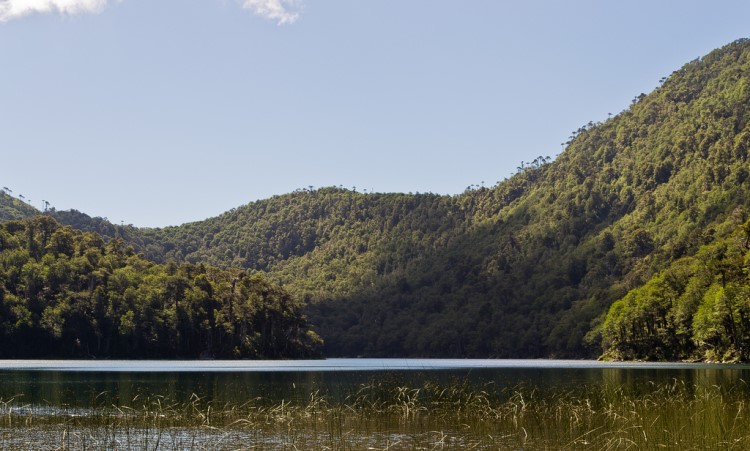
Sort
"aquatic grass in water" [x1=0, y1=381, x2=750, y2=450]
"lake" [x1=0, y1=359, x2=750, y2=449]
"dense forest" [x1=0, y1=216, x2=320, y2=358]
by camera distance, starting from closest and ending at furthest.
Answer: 1. "aquatic grass in water" [x1=0, y1=381, x2=750, y2=450]
2. "lake" [x1=0, y1=359, x2=750, y2=449]
3. "dense forest" [x1=0, y1=216, x2=320, y2=358]

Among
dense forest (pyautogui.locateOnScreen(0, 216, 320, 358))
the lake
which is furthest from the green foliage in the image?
dense forest (pyautogui.locateOnScreen(0, 216, 320, 358))

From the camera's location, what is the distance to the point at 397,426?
40812mm

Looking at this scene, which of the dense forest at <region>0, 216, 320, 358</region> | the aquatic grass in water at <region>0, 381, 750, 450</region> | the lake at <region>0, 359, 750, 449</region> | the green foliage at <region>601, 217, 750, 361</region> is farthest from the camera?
the dense forest at <region>0, 216, 320, 358</region>

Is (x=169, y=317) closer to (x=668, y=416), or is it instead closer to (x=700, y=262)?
(x=700, y=262)

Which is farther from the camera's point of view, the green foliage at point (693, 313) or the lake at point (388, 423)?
the green foliage at point (693, 313)

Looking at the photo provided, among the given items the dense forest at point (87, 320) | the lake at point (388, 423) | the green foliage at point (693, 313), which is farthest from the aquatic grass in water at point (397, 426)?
the dense forest at point (87, 320)

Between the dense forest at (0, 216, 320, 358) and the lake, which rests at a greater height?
the dense forest at (0, 216, 320, 358)

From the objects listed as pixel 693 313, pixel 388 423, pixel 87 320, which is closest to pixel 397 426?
pixel 388 423

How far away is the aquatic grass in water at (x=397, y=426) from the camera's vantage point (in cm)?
3309

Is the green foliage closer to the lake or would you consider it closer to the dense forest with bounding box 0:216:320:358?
the lake

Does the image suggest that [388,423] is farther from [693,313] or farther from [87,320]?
[87,320]

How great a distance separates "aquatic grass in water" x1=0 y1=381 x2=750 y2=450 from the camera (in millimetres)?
33094

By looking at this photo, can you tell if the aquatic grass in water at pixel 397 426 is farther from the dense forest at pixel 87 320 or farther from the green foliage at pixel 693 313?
the dense forest at pixel 87 320

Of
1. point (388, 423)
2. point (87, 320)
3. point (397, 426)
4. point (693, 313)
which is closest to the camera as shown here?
point (397, 426)
